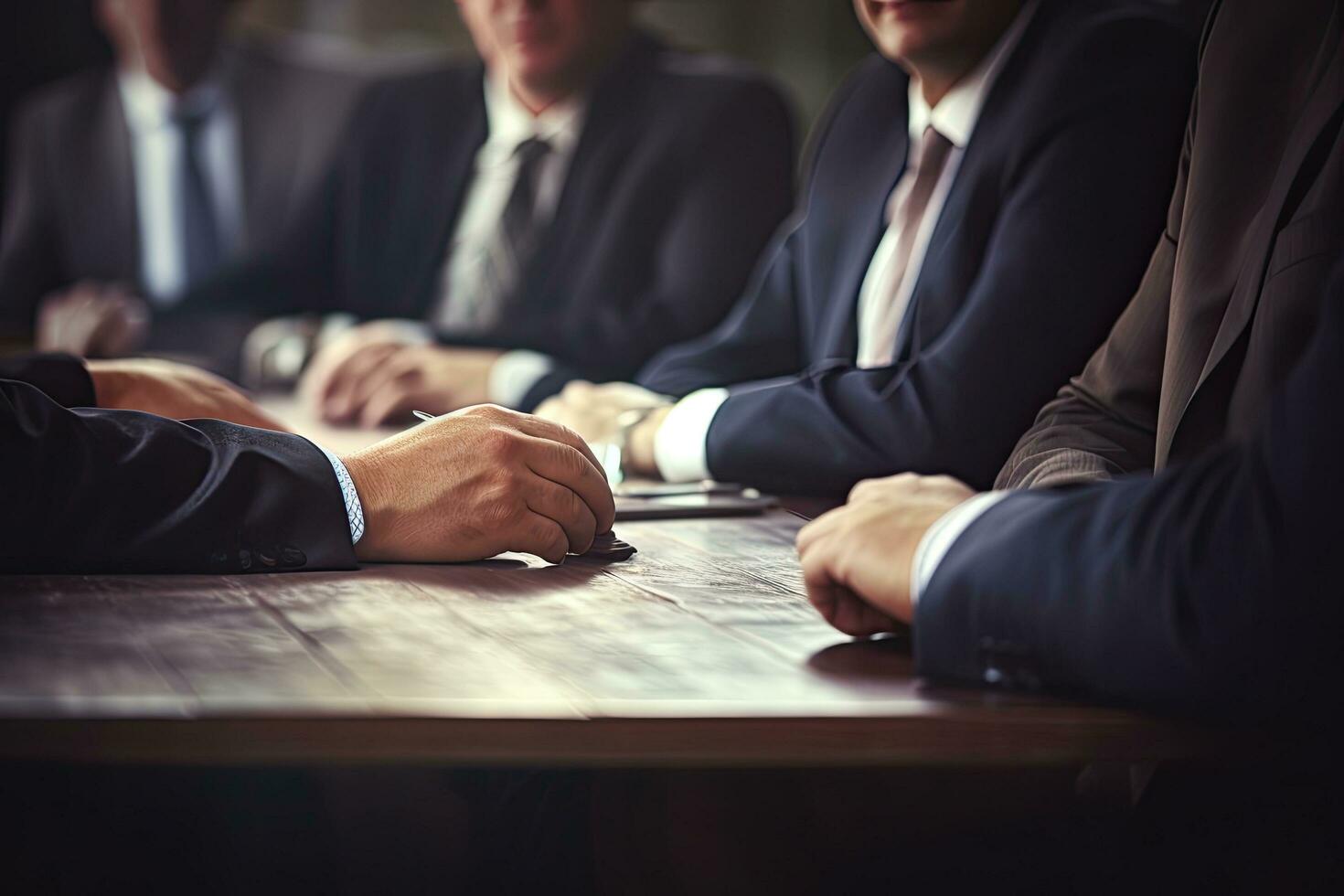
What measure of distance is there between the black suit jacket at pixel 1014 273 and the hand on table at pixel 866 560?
0.79 meters

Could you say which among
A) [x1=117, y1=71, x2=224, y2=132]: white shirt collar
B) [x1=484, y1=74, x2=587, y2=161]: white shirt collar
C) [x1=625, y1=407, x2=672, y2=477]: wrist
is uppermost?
[x1=117, y1=71, x2=224, y2=132]: white shirt collar

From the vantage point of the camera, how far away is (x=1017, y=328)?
1.75 m

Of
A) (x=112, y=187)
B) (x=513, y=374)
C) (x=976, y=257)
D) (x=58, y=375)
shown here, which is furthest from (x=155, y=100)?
(x=976, y=257)

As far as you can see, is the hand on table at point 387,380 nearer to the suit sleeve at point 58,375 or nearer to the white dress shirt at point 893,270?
the white dress shirt at point 893,270

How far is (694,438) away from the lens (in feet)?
6.22

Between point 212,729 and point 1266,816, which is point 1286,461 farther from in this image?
point 212,729

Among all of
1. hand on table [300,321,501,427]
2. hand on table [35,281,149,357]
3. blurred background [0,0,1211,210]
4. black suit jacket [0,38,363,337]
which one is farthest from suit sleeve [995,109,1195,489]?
blurred background [0,0,1211,210]

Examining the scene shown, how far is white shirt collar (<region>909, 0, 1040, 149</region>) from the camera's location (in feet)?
6.36

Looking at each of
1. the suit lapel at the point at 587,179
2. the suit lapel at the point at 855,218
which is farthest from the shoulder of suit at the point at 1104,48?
the suit lapel at the point at 587,179

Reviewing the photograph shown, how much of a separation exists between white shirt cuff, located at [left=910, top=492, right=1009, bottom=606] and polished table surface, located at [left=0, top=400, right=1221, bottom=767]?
0.05 meters

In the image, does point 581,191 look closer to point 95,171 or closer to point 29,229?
point 95,171

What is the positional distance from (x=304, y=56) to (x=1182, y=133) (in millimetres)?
3699

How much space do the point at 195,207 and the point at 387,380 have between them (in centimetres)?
238

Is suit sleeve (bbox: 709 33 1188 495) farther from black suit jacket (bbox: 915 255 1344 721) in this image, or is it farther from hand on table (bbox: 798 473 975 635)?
black suit jacket (bbox: 915 255 1344 721)
